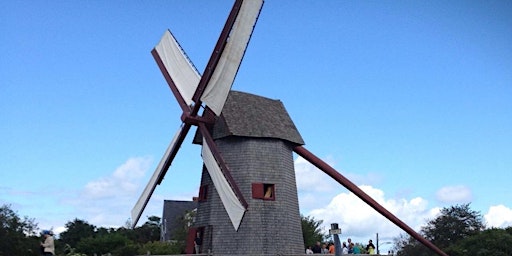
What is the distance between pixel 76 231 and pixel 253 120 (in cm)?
5445

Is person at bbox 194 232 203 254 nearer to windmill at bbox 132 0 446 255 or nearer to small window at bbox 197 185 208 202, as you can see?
windmill at bbox 132 0 446 255

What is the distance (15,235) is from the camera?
136 feet

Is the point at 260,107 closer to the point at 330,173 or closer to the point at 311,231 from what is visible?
the point at 330,173

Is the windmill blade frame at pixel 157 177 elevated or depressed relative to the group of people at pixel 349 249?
elevated

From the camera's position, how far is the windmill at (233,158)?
872 inches

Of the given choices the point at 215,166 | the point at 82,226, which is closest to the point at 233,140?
the point at 215,166

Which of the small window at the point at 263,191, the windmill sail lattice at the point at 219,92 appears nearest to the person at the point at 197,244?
the windmill sail lattice at the point at 219,92

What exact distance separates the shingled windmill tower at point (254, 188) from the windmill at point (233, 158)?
0.13ft

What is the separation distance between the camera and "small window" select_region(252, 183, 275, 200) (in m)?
23.6

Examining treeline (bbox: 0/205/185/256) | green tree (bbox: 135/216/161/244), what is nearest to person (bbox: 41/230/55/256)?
treeline (bbox: 0/205/185/256)

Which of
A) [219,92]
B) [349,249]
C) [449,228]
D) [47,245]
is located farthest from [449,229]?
[47,245]

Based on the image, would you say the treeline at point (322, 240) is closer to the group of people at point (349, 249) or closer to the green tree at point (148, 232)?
the green tree at point (148, 232)

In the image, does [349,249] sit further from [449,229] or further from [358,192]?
[449,229]

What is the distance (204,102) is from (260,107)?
146 inches
